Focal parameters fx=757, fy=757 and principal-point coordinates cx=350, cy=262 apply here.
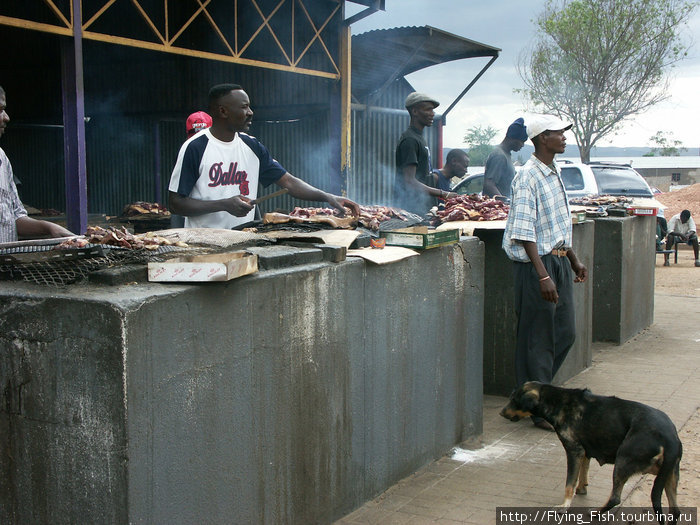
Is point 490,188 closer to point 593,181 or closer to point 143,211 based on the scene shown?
point 143,211

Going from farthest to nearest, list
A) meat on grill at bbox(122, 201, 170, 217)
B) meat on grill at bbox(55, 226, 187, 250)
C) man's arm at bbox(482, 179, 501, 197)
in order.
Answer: meat on grill at bbox(122, 201, 170, 217), man's arm at bbox(482, 179, 501, 197), meat on grill at bbox(55, 226, 187, 250)

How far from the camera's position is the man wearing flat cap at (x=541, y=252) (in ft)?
15.9

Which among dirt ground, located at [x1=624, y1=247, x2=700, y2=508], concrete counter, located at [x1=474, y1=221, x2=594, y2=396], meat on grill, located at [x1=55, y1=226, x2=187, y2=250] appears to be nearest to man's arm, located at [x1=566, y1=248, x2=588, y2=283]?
concrete counter, located at [x1=474, y1=221, x2=594, y2=396]

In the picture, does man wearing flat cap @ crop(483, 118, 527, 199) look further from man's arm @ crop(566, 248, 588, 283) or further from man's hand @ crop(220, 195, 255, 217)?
man's hand @ crop(220, 195, 255, 217)

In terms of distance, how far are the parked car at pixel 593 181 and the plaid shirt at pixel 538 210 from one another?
8.06 meters

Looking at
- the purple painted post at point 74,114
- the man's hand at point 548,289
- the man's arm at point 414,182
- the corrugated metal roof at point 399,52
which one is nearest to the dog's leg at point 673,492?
the man's hand at point 548,289

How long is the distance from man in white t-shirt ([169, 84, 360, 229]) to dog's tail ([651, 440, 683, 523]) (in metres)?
2.18

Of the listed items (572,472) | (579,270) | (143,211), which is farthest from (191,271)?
(143,211)

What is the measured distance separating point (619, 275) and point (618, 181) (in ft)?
24.1

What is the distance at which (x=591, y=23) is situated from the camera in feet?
85.7

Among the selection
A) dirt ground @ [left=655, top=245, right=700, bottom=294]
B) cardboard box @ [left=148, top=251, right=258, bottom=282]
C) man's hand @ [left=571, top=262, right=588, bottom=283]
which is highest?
cardboard box @ [left=148, top=251, right=258, bottom=282]

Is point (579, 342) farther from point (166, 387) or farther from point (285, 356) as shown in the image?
point (166, 387)

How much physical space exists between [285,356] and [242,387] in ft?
0.98

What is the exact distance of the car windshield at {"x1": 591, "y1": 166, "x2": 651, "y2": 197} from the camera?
14.4 metres
